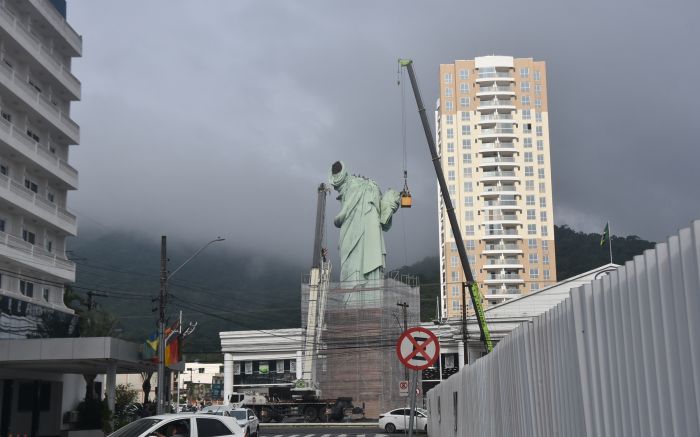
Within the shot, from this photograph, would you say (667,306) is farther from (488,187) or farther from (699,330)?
(488,187)

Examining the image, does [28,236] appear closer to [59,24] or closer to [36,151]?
[36,151]

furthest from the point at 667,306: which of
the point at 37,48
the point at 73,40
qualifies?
the point at 73,40

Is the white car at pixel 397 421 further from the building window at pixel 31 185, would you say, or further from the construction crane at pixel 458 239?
the building window at pixel 31 185

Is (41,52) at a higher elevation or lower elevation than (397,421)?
higher

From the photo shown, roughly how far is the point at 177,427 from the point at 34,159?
3721 cm

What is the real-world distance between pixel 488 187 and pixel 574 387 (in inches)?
4555

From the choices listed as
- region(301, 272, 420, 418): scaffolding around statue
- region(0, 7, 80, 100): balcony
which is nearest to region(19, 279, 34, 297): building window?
region(0, 7, 80, 100): balcony

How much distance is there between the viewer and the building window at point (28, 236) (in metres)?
50.8

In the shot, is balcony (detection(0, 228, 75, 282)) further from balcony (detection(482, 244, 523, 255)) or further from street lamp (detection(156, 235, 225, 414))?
balcony (detection(482, 244, 523, 255))

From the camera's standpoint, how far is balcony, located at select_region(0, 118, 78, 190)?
153ft

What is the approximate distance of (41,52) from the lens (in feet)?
170

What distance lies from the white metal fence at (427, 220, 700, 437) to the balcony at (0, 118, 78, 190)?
42.9 meters

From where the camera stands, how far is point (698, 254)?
4.42 metres

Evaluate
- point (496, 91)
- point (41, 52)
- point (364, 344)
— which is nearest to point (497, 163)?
point (496, 91)
